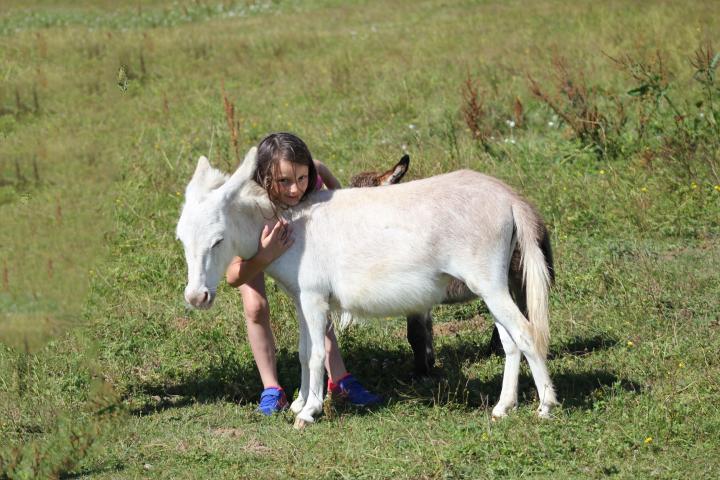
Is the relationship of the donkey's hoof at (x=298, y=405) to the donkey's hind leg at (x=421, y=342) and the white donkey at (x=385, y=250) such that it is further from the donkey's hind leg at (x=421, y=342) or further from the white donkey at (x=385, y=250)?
the donkey's hind leg at (x=421, y=342)

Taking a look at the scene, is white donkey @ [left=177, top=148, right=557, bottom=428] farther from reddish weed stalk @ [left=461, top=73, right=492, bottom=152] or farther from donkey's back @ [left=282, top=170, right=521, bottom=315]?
reddish weed stalk @ [left=461, top=73, right=492, bottom=152]

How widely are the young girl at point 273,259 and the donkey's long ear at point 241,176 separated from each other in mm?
207

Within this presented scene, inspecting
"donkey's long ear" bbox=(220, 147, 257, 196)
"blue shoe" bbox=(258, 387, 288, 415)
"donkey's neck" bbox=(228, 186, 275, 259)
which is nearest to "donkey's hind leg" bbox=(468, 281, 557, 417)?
"donkey's neck" bbox=(228, 186, 275, 259)

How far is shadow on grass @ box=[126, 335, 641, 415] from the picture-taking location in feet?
18.1

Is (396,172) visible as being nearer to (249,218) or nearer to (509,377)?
(249,218)

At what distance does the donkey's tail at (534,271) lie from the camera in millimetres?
4973

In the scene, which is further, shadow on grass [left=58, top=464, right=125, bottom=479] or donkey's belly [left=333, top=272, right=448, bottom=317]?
donkey's belly [left=333, top=272, right=448, bottom=317]

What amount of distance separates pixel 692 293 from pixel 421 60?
770cm

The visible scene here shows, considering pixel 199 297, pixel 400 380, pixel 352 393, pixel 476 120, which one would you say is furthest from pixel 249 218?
pixel 476 120

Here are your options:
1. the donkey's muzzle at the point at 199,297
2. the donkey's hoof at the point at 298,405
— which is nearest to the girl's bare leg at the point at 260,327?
the donkey's hoof at the point at 298,405

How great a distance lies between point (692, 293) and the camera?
6441 mm

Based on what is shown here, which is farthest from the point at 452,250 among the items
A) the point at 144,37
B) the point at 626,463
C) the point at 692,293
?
the point at 144,37

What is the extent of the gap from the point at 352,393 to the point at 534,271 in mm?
1446

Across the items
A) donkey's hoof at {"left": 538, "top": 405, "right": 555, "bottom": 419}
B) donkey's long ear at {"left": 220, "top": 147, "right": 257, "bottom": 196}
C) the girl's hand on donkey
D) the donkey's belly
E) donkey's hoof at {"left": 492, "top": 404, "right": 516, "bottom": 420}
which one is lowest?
donkey's hoof at {"left": 492, "top": 404, "right": 516, "bottom": 420}
